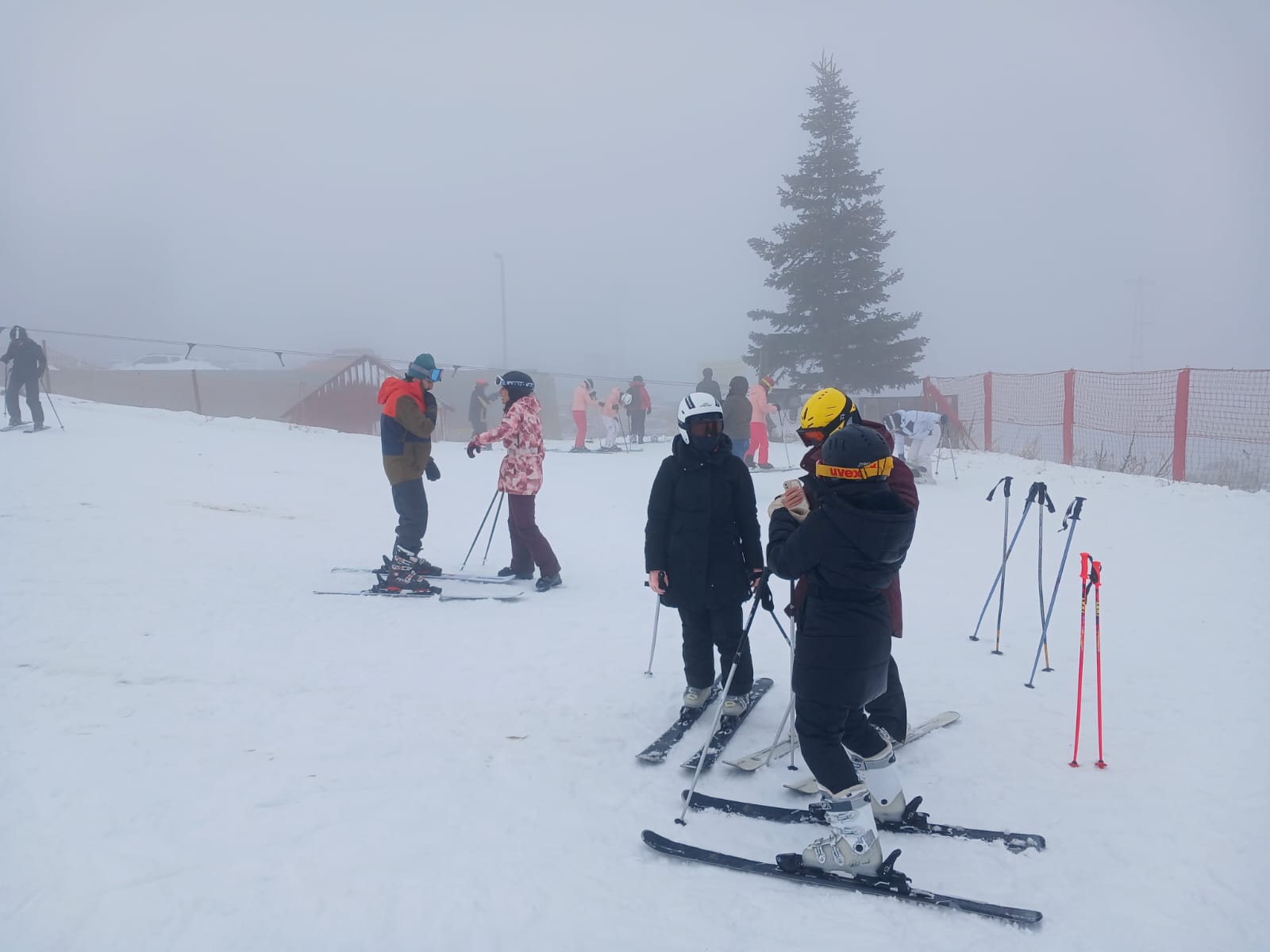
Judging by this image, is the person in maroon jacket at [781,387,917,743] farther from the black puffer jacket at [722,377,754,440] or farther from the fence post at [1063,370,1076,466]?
the fence post at [1063,370,1076,466]

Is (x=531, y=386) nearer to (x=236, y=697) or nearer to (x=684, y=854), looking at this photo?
(x=236, y=697)

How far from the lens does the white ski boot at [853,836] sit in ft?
10.2

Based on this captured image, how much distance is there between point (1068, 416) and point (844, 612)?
15595mm

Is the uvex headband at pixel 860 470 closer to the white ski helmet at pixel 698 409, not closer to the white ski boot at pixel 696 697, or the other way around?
the white ski helmet at pixel 698 409

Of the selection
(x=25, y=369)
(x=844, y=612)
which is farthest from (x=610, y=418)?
(x=844, y=612)

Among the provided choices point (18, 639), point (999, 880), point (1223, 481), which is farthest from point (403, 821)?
point (1223, 481)

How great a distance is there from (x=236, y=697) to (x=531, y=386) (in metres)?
3.78

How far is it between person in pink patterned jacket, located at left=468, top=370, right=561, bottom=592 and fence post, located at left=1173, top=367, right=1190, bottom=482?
11.3 m

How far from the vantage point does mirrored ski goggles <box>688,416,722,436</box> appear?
4449mm

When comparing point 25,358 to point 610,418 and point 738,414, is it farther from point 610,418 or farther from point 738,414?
point 610,418

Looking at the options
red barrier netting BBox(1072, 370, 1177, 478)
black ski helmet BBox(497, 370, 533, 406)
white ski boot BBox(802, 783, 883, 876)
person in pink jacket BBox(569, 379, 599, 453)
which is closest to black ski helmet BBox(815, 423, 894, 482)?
white ski boot BBox(802, 783, 883, 876)

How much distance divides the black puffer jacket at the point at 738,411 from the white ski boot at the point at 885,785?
33.1 feet

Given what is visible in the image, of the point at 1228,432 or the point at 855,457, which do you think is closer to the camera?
the point at 855,457

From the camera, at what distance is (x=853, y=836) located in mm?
3107
